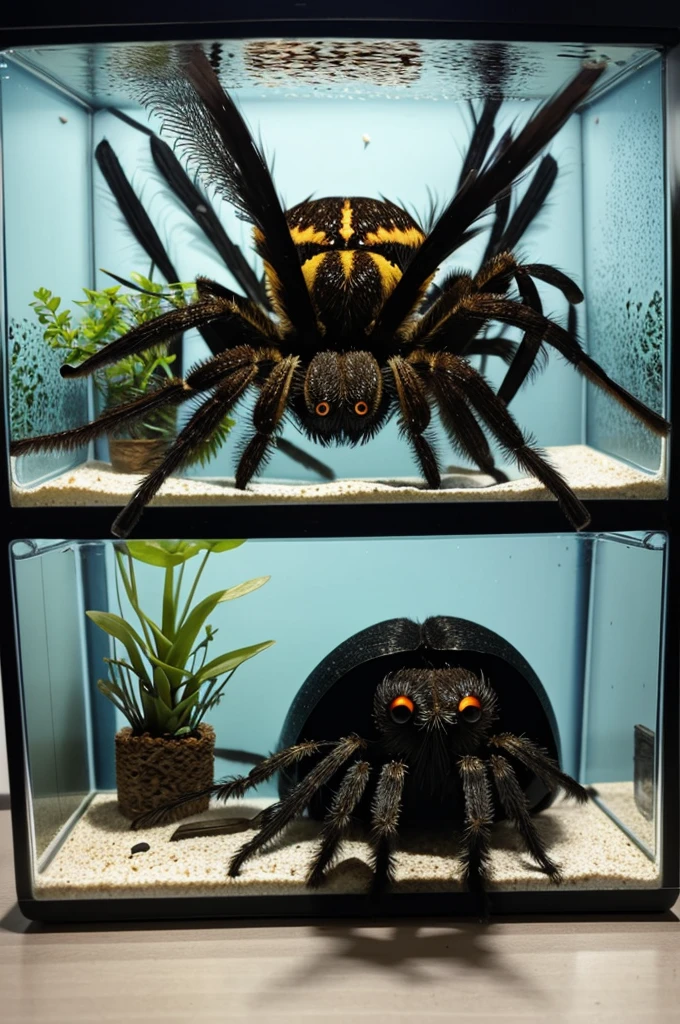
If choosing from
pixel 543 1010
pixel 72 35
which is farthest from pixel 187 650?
pixel 72 35

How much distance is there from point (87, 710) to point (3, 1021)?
43 cm

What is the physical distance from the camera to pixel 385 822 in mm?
1073

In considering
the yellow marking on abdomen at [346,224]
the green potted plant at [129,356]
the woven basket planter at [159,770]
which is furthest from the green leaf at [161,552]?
the yellow marking on abdomen at [346,224]

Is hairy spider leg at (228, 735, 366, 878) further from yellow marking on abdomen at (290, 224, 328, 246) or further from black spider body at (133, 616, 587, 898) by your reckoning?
yellow marking on abdomen at (290, 224, 328, 246)

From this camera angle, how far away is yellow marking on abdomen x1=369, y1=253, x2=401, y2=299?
1.21 metres

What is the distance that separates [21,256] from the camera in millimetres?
1139

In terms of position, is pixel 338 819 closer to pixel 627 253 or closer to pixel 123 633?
pixel 123 633

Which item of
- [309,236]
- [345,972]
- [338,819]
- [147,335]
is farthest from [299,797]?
[309,236]

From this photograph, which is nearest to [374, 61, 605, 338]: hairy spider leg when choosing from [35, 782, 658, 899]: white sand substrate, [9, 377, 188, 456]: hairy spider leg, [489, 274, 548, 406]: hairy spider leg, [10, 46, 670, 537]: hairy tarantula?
[10, 46, 670, 537]: hairy tarantula

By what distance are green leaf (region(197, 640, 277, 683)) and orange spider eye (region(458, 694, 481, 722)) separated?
30 cm

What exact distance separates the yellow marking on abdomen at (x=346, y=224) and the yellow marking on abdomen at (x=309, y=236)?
0.02 m

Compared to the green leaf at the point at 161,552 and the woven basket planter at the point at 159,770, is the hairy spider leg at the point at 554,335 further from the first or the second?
the woven basket planter at the point at 159,770

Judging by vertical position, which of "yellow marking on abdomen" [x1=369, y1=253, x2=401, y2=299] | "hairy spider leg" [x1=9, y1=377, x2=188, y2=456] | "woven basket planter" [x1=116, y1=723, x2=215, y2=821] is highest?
"yellow marking on abdomen" [x1=369, y1=253, x2=401, y2=299]

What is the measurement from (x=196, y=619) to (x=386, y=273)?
0.49 meters
